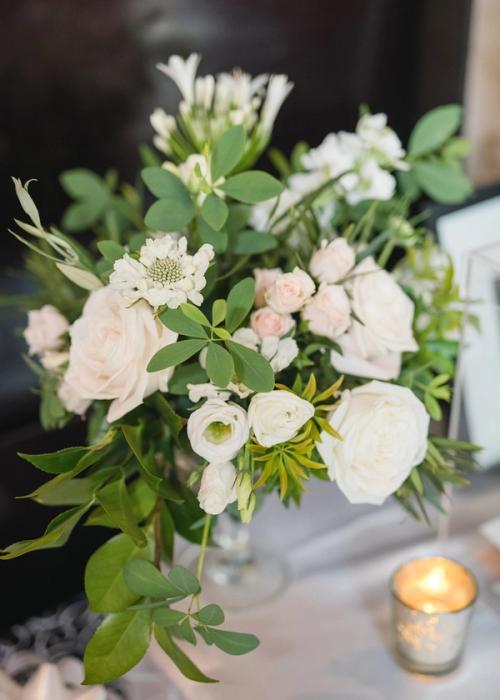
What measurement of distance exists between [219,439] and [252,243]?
223 millimetres

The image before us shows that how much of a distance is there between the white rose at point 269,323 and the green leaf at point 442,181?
366 millimetres

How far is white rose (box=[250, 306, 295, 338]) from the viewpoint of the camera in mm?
666

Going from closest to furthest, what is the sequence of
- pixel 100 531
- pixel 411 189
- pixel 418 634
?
1. pixel 418 634
2. pixel 411 189
3. pixel 100 531

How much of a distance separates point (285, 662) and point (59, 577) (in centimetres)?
58

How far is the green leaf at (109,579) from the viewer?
2.15 ft

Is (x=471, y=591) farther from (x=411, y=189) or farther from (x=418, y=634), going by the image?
(x=411, y=189)

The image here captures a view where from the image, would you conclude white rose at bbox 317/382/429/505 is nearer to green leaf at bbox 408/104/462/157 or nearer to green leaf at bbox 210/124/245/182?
green leaf at bbox 210/124/245/182

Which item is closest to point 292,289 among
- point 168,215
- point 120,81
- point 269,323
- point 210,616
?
point 269,323

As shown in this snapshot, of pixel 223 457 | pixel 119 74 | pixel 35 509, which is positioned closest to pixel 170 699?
pixel 223 457

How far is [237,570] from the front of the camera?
95 cm

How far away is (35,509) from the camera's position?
125cm

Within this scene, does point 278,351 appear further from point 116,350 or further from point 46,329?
point 46,329

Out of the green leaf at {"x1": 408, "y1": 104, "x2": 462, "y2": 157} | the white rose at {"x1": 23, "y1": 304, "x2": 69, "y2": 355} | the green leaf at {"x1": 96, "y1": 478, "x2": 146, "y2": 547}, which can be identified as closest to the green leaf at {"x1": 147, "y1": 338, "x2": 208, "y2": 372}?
the green leaf at {"x1": 96, "y1": 478, "x2": 146, "y2": 547}

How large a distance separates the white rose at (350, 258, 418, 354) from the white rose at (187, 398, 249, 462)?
0.49 feet
